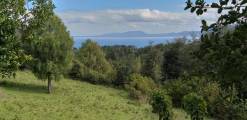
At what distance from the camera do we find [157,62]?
3285 inches

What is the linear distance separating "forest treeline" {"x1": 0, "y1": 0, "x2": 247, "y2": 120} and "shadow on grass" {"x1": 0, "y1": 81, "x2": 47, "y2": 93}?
2.00 meters

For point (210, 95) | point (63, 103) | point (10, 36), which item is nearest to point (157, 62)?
point (210, 95)

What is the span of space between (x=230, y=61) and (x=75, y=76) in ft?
251

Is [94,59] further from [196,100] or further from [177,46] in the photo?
[196,100]

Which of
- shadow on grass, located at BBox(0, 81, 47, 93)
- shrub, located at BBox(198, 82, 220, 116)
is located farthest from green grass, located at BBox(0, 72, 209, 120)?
shrub, located at BBox(198, 82, 220, 116)

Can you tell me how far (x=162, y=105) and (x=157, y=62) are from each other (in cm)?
3752

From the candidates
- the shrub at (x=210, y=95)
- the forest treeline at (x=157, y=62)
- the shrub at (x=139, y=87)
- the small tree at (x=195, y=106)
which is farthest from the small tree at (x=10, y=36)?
the shrub at (x=139, y=87)

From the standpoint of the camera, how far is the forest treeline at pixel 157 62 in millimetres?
4512

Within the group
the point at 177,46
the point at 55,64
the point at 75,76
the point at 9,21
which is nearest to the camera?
the point at 9,21

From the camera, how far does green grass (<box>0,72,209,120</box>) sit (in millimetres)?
42094

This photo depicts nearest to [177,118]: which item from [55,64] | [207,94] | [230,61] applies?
[207,94]

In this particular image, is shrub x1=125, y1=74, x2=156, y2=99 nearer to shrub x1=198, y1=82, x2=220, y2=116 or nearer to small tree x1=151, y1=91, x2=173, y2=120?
shrub x1=198, y1=82, x2=220, y2=116

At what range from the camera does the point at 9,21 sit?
11.3 meters

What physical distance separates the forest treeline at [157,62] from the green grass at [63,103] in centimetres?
210
